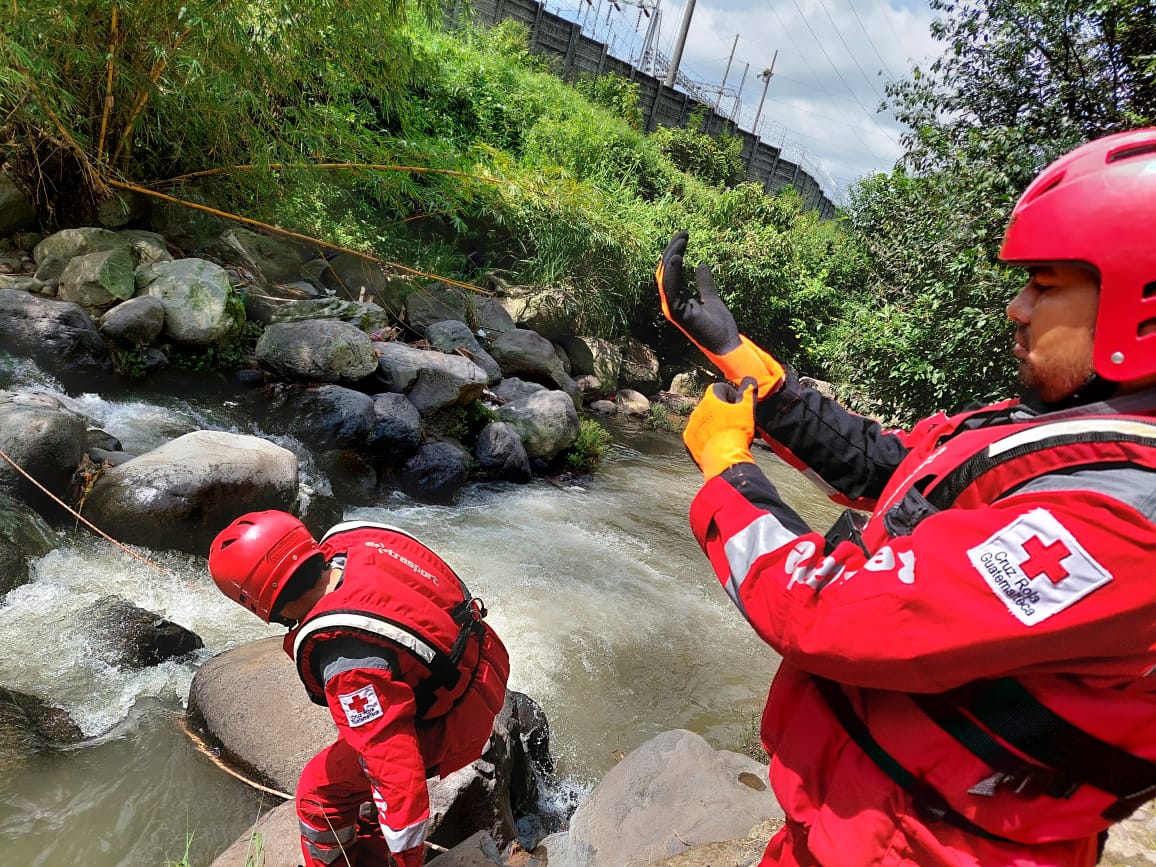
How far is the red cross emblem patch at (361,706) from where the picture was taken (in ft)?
5.86

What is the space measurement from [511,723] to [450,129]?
12155 mm

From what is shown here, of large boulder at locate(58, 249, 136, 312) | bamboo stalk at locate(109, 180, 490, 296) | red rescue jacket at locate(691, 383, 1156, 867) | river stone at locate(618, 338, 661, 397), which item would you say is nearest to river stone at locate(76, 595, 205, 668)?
large boulder at locate(58, 249, 136, 312)

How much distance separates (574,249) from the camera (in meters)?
11.2

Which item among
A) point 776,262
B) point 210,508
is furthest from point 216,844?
point 776,262

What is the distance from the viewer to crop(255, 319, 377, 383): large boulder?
6574mm

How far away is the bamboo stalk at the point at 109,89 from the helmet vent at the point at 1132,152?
655 cm

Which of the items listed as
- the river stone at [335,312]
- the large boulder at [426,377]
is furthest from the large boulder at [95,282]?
the large boulder at [426,377]

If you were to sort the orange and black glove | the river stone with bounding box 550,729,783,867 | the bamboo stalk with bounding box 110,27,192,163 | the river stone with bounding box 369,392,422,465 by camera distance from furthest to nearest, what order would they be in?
the river stone with bounding box 369,392,422,465 < the bamboo stalk with bounding box 110,27,192,163 < the river stone with bounding box 550,729,783,867 < the orange and black glove

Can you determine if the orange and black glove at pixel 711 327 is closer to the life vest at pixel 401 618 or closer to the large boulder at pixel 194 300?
the life vest at pixel 401 618

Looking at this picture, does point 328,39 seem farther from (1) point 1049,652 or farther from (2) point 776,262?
(2) point 776,262

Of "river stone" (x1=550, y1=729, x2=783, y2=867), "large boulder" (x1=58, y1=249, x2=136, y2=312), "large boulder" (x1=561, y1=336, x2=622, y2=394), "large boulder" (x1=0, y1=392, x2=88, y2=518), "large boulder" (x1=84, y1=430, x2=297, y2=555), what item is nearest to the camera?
"river stone" (x1=550, y1=729, x2=783, y2=867)

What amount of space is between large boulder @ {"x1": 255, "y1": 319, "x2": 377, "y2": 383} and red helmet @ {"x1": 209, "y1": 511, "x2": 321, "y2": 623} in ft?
15.9

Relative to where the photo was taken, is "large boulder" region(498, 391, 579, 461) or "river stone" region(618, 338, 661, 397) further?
"river stone" region(618, 338, 661, 397)

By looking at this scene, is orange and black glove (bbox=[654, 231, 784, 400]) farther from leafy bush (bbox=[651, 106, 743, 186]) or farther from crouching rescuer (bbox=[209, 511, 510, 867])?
leafy bush (bbox=[651, 106, 743, 186])
